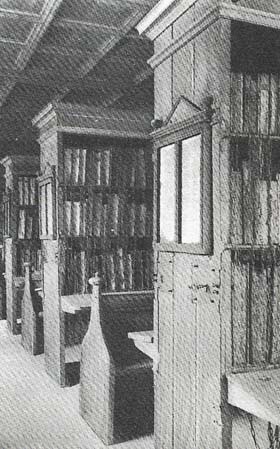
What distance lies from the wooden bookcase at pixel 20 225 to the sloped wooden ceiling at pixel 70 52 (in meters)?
0.80

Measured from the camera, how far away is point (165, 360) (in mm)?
2629

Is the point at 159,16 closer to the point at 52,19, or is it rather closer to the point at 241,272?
the point at 52,19

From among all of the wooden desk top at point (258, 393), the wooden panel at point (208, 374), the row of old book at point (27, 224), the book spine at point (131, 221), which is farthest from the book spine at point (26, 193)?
the wooden desk top at point (258, 393)

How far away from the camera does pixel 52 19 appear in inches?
133

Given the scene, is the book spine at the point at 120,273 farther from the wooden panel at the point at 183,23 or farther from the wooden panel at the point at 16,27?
the wooden panel at the point at 183,23

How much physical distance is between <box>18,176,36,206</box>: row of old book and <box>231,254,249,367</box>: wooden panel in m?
4.57

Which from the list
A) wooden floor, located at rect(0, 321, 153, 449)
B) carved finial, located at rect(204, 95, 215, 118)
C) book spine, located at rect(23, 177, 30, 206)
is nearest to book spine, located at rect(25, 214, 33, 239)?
book spine, located at rect(23, 177, 30, 206)

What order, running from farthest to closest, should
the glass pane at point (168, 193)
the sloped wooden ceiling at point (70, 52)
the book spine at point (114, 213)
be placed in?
the book spine at point (114, 213) → the sloped wooden ceiling at point (70, 52) → the glass pane at point (168, 193)

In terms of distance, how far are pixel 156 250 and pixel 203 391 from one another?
79 cm

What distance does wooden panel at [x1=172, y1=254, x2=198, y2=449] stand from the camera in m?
2.36

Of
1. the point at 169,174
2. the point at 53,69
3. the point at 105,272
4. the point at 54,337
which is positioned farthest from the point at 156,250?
the point at 53,69

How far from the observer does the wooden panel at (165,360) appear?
2.57m

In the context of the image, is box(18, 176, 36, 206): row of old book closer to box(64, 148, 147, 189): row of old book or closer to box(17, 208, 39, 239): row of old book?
box(17, 208, 39, 239): row of old book

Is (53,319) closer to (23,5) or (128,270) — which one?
(128,270)
